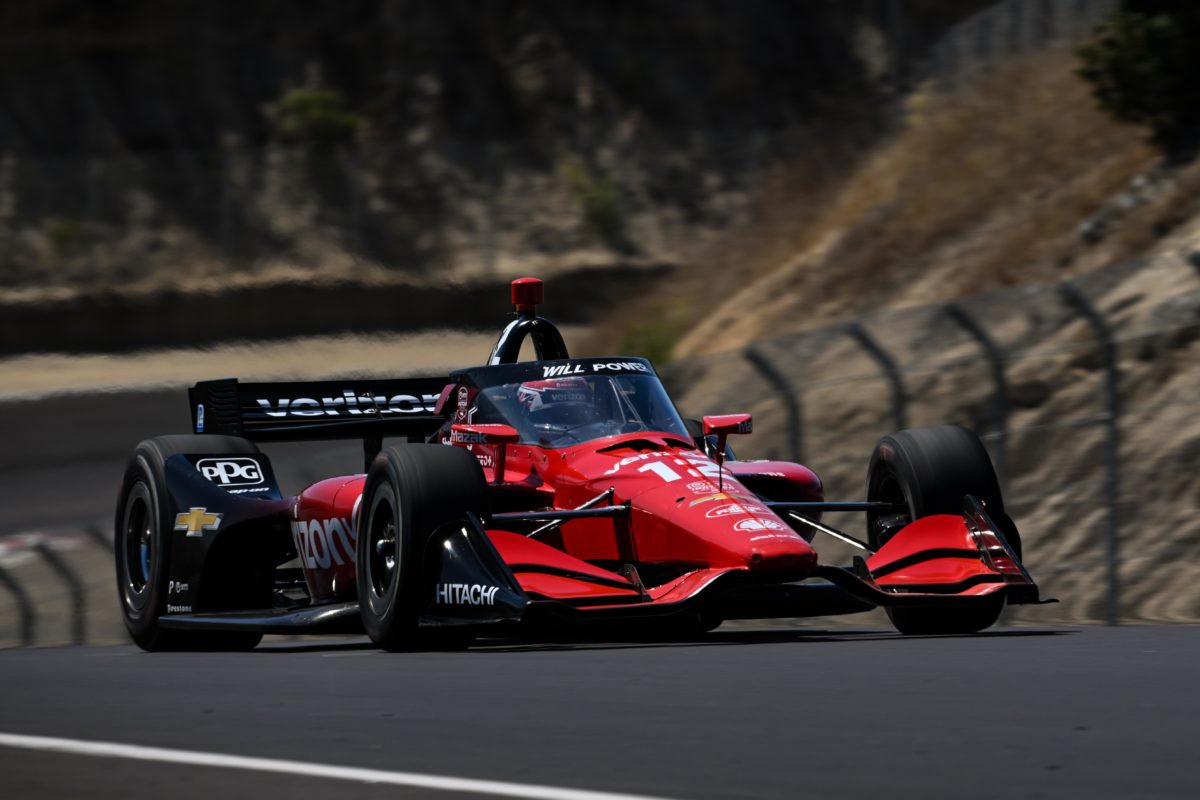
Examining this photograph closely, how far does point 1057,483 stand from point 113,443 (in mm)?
20659

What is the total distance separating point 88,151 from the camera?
4581 cm

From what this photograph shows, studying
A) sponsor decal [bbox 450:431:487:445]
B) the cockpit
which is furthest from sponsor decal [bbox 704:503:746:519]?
sponsor decal [bbox 450:431:487:445]

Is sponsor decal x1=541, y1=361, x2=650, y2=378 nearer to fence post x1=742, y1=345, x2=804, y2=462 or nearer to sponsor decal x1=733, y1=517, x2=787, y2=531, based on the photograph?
sponsor decal x1=733, y1=517, x2=787, y2=531

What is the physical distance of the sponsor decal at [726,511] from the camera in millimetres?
8672

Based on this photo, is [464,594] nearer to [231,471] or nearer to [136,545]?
[231,471]

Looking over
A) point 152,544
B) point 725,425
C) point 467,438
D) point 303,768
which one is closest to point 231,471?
point 152,544

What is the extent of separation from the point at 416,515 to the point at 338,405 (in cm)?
367

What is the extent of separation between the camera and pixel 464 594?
8492mm

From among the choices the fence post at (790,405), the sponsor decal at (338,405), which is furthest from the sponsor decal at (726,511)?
the fence post at (790,405)

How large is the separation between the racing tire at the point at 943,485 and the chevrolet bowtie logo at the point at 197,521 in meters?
3.58

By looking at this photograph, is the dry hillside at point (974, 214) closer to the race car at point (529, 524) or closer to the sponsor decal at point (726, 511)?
the race car at point (529, 524)

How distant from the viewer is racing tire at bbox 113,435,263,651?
1111 centimetres

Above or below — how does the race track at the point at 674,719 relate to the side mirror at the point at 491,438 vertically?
below

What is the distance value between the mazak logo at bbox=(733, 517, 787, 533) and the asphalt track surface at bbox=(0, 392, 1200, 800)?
487 millimetres
